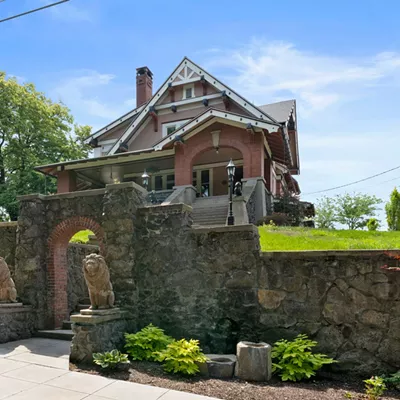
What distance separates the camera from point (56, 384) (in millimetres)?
4984

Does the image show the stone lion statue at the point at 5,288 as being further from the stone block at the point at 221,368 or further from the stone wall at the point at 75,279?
the stone block at the point at 221,368

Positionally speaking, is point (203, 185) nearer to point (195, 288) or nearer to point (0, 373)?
point (195, 288)

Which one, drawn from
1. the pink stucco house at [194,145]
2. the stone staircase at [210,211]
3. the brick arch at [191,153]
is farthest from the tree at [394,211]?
the stone staircase at [210,211]

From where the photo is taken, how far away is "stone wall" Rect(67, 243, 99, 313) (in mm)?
9266

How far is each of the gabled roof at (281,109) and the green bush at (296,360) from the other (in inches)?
527

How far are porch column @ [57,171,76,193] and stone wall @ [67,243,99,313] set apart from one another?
29.7ft

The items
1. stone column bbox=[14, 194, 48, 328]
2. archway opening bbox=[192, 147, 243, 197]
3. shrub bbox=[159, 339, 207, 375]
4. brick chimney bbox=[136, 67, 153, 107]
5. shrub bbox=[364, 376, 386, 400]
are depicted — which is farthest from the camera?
brick chimney bbox=[136, 67, 153, 107]

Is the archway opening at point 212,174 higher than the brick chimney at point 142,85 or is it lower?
lower

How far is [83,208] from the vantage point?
26.1 feet

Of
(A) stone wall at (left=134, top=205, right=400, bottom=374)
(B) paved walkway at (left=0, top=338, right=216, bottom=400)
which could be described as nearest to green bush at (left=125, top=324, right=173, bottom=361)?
(A) stone wall at (left=134, top=205, right=400, bottom=374)

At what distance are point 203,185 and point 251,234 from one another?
11597mm

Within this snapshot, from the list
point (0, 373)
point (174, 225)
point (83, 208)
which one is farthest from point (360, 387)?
point (83, 208)

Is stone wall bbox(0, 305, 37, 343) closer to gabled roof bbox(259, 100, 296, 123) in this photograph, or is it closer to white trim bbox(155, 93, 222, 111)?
white trim bbox(155, 93, 222, 111)

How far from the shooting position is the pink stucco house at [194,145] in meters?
14.1
